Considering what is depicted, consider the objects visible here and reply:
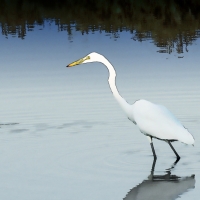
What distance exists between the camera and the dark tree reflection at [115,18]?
785 inches

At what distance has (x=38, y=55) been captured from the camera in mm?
17766

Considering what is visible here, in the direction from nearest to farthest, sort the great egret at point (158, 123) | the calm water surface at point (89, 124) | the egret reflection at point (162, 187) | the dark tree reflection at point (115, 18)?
the egret reflection at point (162, 187) → the calm water surface at point (89, 124) → the great egret at point (158, 123) → the dark tree reflection at point (115, 18)

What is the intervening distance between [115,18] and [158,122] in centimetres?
1374

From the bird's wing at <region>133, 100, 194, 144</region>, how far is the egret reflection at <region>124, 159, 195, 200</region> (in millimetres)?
615

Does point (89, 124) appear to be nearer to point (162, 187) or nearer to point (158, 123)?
point (158, 123)

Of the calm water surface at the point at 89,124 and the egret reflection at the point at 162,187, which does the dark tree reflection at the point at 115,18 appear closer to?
the calm water surface at the point at 89,124

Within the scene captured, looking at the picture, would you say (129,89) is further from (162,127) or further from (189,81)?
(162,127)

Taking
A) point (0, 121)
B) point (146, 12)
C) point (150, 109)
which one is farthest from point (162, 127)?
point (146, 12)

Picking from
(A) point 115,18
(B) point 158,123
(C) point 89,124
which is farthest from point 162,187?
(A) point 115,18

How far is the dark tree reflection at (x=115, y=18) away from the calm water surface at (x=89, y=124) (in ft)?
5.01

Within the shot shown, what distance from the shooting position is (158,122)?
901cm

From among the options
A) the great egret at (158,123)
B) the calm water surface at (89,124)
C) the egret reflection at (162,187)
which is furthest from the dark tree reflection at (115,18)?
the egret reflection at (162,187)

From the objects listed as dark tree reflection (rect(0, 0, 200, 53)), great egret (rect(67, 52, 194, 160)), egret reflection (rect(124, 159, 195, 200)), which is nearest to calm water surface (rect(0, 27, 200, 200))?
egret reflection (rect(124, 159, 195, 200))

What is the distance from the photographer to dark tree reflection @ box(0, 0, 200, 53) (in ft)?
65.4
